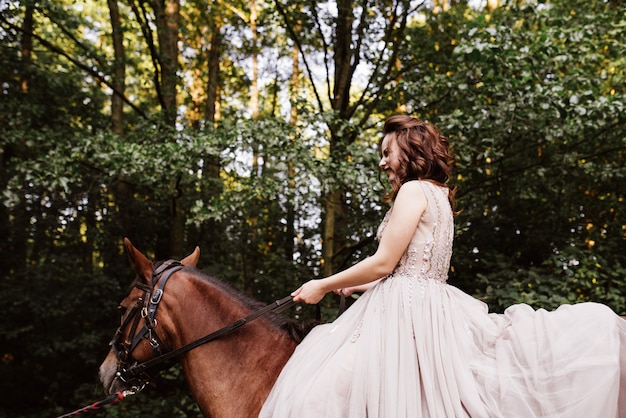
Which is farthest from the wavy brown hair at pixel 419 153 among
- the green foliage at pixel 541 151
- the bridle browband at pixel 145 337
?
Result: the green foliage at pixel 541 151

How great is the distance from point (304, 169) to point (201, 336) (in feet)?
11.5

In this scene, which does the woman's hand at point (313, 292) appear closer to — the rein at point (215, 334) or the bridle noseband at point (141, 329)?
the rein at point (215, 334)

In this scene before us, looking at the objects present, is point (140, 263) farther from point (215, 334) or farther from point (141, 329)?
point (215, 334)

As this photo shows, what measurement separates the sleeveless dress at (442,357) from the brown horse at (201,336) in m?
0.33

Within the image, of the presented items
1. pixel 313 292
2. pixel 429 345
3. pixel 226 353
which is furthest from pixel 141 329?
pixel 429 345

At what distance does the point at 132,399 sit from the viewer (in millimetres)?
8344

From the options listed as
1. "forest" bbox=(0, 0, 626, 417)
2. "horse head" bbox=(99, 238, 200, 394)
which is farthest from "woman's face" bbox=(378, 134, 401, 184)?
"forest" bbox=(0, 0, 626, 417)

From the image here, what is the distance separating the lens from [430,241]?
217 centimetres

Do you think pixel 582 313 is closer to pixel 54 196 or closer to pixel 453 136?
pixel 453 136

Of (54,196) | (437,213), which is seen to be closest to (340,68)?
(54,196)

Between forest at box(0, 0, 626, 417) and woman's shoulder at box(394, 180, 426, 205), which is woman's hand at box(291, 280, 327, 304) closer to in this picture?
woman's shoulder at box(394, 180, 426, 205)

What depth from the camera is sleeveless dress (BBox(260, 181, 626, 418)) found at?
Answer: 181 cm

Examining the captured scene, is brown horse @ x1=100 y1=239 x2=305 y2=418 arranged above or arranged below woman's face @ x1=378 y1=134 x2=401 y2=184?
below

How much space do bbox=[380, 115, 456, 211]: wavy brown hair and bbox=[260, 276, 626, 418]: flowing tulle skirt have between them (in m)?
0.49
